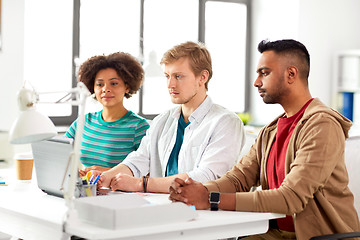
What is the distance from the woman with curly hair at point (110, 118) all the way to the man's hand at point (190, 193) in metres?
0.85

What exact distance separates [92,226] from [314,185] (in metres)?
0.77

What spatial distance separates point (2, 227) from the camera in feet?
6.58

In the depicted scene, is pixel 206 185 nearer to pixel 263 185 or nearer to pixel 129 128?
pixel 263 185

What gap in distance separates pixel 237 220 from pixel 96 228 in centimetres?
47

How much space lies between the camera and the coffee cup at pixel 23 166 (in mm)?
2471

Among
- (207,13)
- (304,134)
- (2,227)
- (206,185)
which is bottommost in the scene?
(2,227)

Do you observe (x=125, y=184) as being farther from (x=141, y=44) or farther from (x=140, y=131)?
(x=141, y=44)

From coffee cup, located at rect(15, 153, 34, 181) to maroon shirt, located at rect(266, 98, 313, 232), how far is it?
3.41 feet

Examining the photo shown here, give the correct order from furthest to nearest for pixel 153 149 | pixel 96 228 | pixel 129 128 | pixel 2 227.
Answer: pixel 129 128, pixel 153 149, pixel 2 227, pixel 96 228

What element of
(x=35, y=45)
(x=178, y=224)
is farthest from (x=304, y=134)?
(x=35, y=45)

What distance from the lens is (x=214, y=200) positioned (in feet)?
6.33

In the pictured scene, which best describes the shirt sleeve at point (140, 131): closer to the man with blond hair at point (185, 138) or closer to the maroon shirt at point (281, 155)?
the man with blond hair at point (185, 138)

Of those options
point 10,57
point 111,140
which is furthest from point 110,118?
point 10,57

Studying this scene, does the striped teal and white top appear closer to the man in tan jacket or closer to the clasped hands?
the clasped hands
